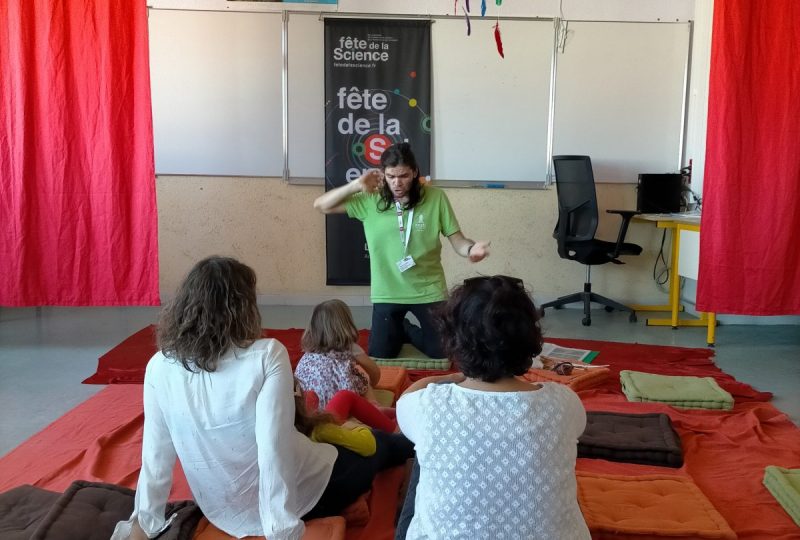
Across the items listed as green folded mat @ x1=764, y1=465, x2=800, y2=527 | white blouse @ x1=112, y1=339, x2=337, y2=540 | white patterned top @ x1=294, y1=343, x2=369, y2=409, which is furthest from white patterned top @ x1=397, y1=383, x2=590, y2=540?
white patterned top @ x1=294, y1=343, x2=369, y2=409

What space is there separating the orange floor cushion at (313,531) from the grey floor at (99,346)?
129 centimetres

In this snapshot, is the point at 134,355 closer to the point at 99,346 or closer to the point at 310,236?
the point at 99,346

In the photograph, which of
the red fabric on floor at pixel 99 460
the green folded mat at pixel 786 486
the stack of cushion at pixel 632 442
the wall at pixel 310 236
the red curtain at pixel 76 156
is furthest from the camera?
the wall at pixel 310 236

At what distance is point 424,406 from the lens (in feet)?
4.85

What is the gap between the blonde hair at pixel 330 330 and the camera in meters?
2.80

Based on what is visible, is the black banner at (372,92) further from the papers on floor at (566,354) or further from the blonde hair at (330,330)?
the blonde hair at (330,330)

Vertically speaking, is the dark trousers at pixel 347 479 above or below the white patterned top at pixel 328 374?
below

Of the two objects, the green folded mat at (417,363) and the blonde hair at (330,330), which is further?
the green folded mat at (417,363)

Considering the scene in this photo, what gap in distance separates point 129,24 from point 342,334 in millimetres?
2579

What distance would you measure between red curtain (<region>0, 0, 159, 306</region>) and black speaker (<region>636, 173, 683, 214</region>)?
11.5ft

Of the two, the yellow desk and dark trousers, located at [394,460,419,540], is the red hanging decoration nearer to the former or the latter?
the yellow desk

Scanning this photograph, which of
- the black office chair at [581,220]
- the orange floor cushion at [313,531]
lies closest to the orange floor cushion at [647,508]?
the orange floor cushion at [313,531]

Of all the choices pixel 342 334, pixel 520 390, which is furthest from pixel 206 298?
pixel 342 334

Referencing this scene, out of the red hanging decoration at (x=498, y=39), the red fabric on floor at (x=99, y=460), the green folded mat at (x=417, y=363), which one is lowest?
the red fabric on floor at (x=99, y=460)
